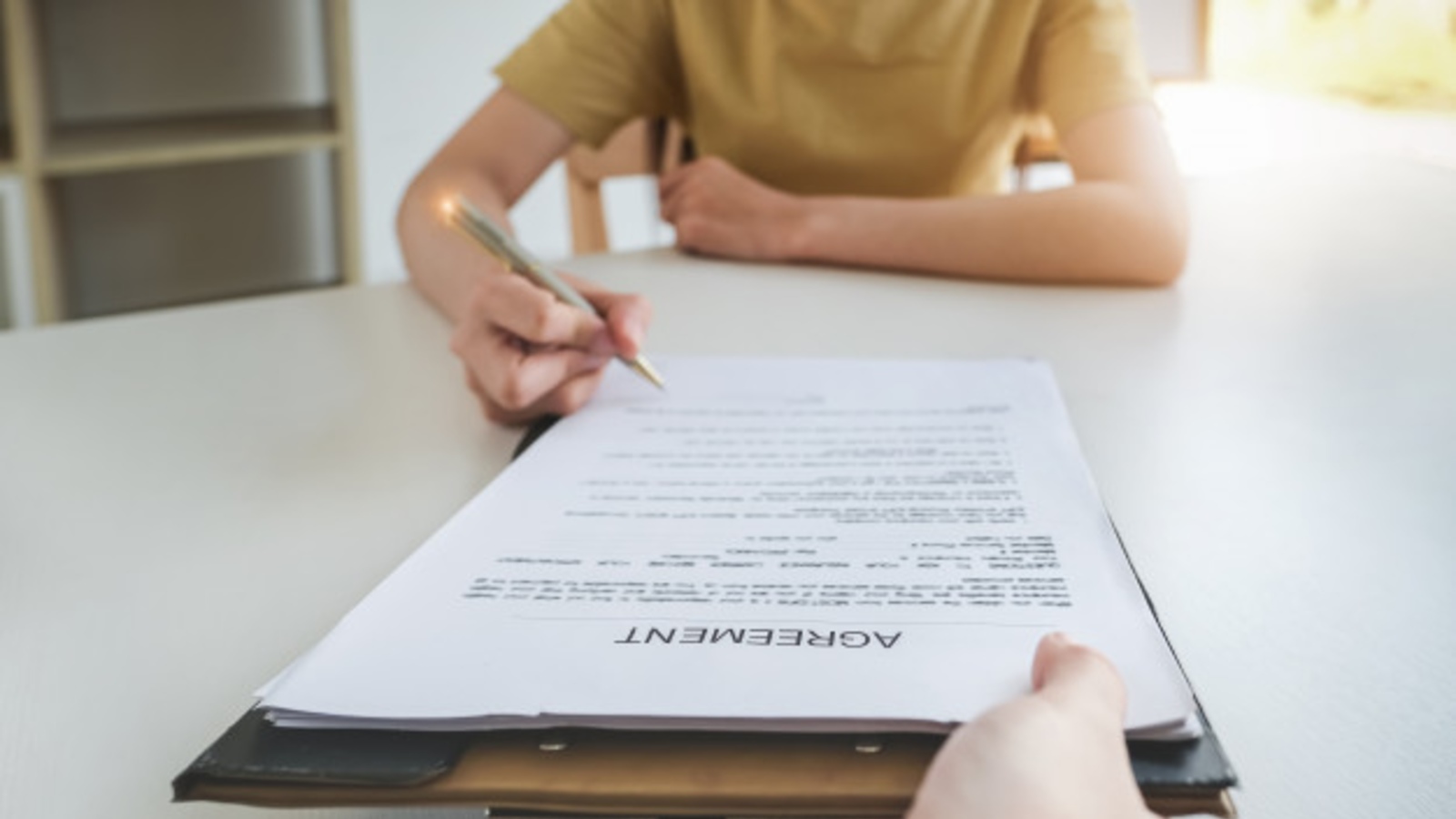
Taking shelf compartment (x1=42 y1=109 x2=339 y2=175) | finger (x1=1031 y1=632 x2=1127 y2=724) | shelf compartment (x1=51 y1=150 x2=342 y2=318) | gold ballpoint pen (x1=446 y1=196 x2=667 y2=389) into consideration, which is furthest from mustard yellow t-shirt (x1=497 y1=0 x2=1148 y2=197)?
shelf compartment (x1=51 y1=150 x2=342 y2=318)

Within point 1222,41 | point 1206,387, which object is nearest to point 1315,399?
point 1206,387

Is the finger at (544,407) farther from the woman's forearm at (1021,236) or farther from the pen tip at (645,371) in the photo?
the woman's forearm at (1021,236)

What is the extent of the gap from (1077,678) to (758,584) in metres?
0.13

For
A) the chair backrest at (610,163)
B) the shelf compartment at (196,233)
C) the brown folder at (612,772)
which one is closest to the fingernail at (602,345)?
the brown folder at (612,772)

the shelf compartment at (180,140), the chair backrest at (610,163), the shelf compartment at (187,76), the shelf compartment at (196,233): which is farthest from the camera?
the shelf compartment at (196,233)

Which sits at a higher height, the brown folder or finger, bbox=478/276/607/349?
finger, bbox=478/276/607/349

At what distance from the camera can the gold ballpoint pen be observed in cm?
67

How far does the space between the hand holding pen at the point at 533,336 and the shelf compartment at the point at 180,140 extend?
1.66 m

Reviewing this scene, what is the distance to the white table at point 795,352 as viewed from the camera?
394 mm

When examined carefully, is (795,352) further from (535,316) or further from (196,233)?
(196,233)

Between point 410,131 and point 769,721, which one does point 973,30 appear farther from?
point 410,131

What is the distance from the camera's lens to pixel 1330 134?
2203 millimetres

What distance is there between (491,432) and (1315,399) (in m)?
0.42

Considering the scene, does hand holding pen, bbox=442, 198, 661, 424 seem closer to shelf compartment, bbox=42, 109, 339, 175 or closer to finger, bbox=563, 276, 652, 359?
finger, bbox=563, 276, 652, 359
